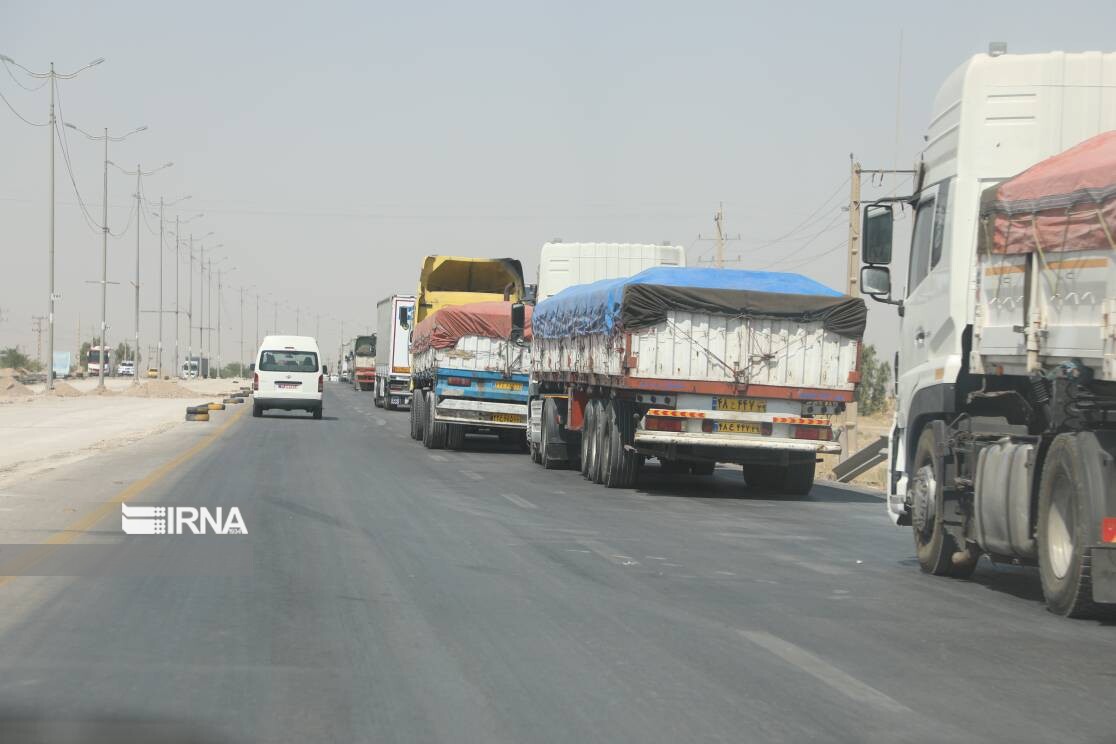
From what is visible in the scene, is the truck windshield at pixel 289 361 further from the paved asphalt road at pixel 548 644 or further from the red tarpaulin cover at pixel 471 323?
the paved asphalt road at pixel 548 644

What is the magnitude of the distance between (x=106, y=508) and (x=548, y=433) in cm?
1013

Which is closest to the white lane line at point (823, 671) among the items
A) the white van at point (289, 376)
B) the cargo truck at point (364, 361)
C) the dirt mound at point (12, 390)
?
the white van at point (289, 376)

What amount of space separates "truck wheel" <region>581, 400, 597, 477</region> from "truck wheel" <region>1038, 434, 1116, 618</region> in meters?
12.2

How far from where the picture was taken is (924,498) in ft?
37.5

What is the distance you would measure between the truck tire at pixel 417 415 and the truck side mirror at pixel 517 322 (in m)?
3.68

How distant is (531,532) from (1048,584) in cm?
552

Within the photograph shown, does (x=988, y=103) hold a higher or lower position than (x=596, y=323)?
higher

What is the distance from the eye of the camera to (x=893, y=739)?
5.83 meters

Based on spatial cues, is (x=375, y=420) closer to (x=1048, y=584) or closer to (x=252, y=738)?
(x=1048, y=584)

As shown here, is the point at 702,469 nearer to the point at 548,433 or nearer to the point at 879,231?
the point at 548,433

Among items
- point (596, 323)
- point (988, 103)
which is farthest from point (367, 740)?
point (596, 323)

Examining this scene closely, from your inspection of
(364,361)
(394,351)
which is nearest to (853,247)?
(394,351)

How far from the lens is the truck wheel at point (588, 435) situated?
842 inches

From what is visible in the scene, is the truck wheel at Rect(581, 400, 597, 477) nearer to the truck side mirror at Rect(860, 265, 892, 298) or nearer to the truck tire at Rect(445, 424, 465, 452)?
the truck tire at Rect(445, 424, 465, 452)
